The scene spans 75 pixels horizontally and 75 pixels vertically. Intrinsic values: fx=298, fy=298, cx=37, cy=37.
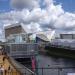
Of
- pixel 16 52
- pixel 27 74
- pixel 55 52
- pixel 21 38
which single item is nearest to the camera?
pixel 27 74

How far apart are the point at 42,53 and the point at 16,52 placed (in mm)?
12846

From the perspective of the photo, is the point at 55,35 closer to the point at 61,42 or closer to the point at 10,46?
the point at 61,42

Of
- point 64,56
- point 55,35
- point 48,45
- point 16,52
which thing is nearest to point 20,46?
point 16,52

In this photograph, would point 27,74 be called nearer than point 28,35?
Yes

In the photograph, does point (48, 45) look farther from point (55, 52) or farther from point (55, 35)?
point (55, 35)

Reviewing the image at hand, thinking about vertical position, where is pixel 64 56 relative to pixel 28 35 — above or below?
below

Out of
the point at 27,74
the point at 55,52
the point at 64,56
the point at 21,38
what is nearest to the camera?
the point at 27,74

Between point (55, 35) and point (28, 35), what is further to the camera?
point (55, 35)

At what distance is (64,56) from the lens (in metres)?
52.3

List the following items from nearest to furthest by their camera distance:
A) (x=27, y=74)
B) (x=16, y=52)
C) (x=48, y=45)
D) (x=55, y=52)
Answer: (x=27, y=74), (x=16, y=52), (x=55, y=52), (x=48, y=45)

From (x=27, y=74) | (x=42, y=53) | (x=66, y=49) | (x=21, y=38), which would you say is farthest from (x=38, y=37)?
(x=27, y=74)

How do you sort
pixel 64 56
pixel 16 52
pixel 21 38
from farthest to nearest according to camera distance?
1. pixel 21 38
2. pixel 64 56
3. pixel 16 52

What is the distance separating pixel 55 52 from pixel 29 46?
29.1ft

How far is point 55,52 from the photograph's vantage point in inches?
2279
